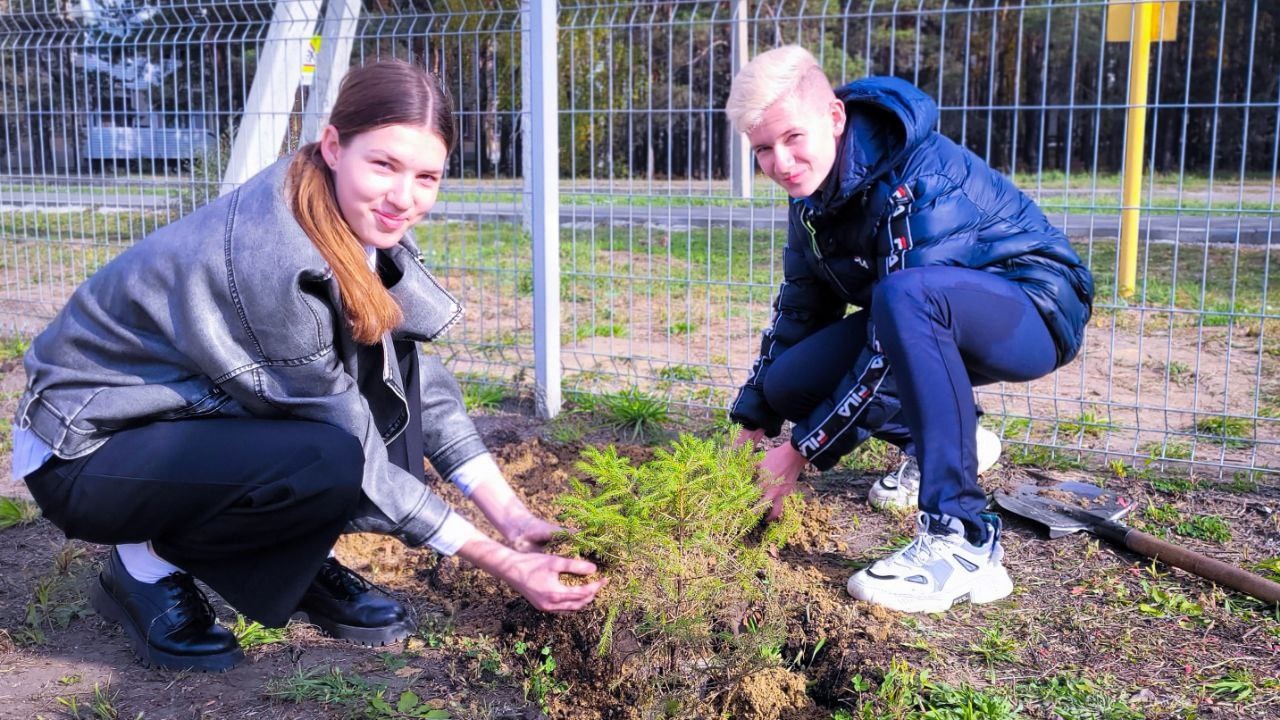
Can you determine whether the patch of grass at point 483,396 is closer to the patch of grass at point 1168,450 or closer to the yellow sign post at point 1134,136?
the patch of grass at point 1168,450

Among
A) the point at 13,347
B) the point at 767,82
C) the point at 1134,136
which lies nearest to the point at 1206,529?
the point at 767,82

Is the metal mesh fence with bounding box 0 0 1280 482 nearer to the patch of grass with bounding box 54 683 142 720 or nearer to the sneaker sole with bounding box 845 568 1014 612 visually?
→ the sneaker sole with bounding box 845 568 1014 612

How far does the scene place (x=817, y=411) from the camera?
3.02 m

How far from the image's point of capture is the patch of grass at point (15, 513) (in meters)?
3.72

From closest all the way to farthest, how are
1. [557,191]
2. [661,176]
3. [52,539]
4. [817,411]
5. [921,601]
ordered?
[921,601]
[817,411]
[52,539]
[557,191]
[661,176]

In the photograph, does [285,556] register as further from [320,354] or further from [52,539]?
[52,539]

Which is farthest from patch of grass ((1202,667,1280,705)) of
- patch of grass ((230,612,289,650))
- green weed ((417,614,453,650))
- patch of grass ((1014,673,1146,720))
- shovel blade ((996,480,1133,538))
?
patch of grass ((230,612,289,650))

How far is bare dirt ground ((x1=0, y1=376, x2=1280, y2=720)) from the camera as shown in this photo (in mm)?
2451

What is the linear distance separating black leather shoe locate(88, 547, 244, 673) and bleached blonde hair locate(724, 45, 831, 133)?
6.14 ft

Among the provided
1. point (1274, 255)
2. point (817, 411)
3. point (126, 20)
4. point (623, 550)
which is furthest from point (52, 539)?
point (1274, 255)

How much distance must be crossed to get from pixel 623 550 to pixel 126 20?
518 cm

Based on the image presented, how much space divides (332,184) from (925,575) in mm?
1765

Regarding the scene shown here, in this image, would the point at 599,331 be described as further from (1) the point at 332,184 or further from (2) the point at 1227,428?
(1) the point at 332,184

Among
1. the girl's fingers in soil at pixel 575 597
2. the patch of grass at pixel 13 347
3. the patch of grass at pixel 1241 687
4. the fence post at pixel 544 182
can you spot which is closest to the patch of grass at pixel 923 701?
the patch of grass at pixel 1241 687
